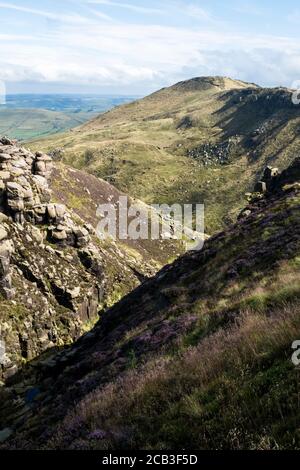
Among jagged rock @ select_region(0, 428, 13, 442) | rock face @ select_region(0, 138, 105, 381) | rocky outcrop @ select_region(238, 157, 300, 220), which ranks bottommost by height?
jagged rock @ select_region(0, 428, 13, 442)

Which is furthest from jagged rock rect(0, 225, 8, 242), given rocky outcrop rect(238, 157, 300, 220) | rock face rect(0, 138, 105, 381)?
rocky outcrop rect(238, 157, 300, 220)

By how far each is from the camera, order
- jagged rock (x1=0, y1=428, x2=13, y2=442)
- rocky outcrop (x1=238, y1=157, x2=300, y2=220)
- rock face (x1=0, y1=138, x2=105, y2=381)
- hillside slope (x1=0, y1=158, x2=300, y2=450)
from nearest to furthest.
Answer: hillside slope (x1=0, y1=158, x2=300, y2=450) → jagged rock (x1=0, y1=428, x2=13, y2=442) → rock face (x1=0, y1=138, x2=105, y2=381) → rocky outcrop (x1=238, y1=157, x2=300, y2=220)

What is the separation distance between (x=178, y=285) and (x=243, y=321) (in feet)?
43.4

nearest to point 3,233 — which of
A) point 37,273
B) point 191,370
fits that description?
point 37,273

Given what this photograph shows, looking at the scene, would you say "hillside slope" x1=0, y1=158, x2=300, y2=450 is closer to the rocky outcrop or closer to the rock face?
the rock face

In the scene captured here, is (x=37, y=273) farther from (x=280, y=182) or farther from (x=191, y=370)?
(x=280, y=182)

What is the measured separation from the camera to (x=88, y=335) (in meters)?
28.0

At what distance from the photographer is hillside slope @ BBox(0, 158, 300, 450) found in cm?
838

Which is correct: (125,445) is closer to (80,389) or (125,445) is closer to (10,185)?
(80,389)

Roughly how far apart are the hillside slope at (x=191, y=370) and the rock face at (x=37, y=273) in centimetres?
276

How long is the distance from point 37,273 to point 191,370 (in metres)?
23.9

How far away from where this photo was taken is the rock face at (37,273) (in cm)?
2916

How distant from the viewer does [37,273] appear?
33.1 meters

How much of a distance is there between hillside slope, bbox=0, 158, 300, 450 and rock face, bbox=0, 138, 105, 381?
9.05ft
